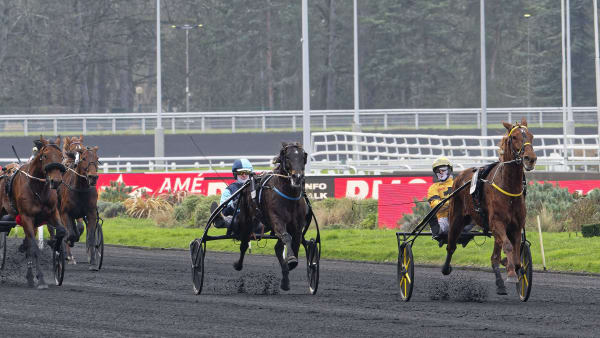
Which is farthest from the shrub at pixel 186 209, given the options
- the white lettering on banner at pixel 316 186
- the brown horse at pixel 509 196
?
the brown horse at pixel 509 196

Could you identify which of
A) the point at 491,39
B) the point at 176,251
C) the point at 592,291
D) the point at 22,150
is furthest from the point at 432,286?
the point at 491,39

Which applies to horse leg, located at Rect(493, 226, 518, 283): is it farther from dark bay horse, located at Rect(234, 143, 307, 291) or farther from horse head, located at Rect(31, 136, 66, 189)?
horse head, located at Rect(31, 136, 66, 189)

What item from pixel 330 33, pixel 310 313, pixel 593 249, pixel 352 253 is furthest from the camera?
pixel 330 33

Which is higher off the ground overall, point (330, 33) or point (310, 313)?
point (330, 33)

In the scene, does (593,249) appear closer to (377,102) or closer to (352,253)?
(352,253)

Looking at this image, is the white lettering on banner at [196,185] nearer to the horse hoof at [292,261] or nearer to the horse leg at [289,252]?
the horse leg at [289,252]

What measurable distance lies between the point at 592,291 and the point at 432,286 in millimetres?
2036

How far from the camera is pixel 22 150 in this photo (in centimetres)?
5638

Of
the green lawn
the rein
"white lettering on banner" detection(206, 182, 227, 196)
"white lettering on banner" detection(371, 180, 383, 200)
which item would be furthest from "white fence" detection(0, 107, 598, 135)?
the rein

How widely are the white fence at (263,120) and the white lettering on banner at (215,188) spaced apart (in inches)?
1068

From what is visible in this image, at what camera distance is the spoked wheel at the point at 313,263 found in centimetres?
1471

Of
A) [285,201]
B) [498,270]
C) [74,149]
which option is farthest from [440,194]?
[74,149]

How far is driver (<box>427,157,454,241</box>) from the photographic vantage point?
50.0 ft

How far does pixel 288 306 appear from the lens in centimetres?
1372
